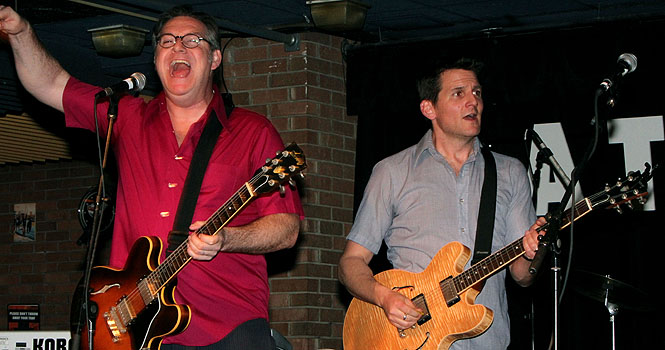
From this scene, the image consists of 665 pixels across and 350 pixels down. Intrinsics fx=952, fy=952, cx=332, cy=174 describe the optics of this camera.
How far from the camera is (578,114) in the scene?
7180mm

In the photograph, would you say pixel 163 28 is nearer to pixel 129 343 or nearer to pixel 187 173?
pixel 187 173

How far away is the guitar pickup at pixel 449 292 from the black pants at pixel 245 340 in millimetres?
1049

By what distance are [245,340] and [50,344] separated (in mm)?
2613

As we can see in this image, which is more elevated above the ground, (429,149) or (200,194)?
(429,149)

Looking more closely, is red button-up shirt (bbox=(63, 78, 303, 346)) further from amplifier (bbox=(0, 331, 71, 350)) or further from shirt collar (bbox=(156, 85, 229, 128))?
amplifier (bbox=(0, 331, 71, 350))

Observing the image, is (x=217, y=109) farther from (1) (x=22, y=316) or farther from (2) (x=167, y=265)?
Answer: (1) (x=22, y=316)

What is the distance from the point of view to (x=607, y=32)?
A: 6.85 m

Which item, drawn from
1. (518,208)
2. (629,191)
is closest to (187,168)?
(518,208)

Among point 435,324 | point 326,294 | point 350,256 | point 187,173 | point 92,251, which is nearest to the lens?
point 92,251

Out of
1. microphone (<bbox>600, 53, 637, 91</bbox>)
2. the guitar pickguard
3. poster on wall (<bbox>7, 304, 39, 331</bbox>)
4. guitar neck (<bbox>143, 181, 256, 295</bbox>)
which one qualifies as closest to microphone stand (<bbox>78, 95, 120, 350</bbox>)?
the guitar pickguard

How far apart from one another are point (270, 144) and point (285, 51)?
159 inches

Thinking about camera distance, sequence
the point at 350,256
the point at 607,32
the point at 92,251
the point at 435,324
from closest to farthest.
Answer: the point at 92,251, the point at 435,324, the point at 350,256, the point at 607,32

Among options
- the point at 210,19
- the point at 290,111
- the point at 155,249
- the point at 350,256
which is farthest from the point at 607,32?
the point at 155,249

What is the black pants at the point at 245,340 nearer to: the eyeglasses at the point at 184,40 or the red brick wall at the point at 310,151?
the eyeglasses at the point at 184,40
